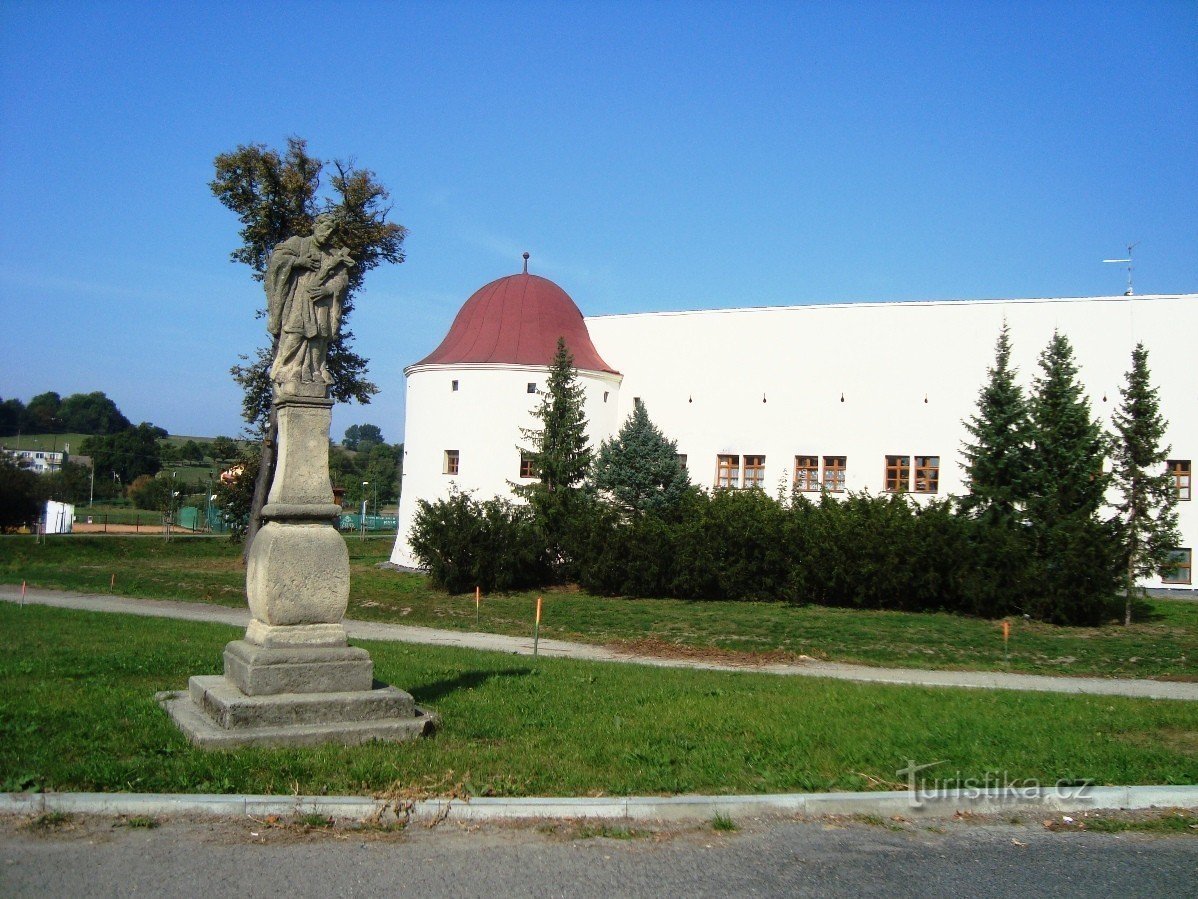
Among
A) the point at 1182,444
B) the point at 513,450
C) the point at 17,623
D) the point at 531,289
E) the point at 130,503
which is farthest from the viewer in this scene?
the point at 130,503

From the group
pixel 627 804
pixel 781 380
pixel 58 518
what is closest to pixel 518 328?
pixel 781 380

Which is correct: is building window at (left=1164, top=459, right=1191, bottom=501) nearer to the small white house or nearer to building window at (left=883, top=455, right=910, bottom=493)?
building window at (left=883, top=455, right=910, bottom=493)

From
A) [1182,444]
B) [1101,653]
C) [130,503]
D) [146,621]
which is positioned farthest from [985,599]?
[130,503]

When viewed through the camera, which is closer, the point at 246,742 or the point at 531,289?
the point at 246,742

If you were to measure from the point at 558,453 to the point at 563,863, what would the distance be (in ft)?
88.3

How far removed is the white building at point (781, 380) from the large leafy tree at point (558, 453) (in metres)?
2.19

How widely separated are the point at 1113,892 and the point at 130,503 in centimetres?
10354

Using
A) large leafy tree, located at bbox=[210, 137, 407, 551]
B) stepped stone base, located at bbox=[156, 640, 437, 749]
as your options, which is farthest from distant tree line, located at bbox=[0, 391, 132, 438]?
stepped stone base, located at bbox=[156, 640, 437, 749]

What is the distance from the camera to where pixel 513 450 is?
1432 inches

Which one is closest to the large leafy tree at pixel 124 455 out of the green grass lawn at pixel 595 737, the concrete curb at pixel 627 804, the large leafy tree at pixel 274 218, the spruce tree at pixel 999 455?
the large leafy tree at pixel 274 218

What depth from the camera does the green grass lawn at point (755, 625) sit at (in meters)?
19.1

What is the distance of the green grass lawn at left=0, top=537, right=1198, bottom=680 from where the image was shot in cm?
1912

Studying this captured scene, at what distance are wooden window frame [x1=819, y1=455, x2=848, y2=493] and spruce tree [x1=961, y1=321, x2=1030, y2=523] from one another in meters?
6.94

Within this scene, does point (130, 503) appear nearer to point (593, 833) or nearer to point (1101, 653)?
point (1101, 653)
